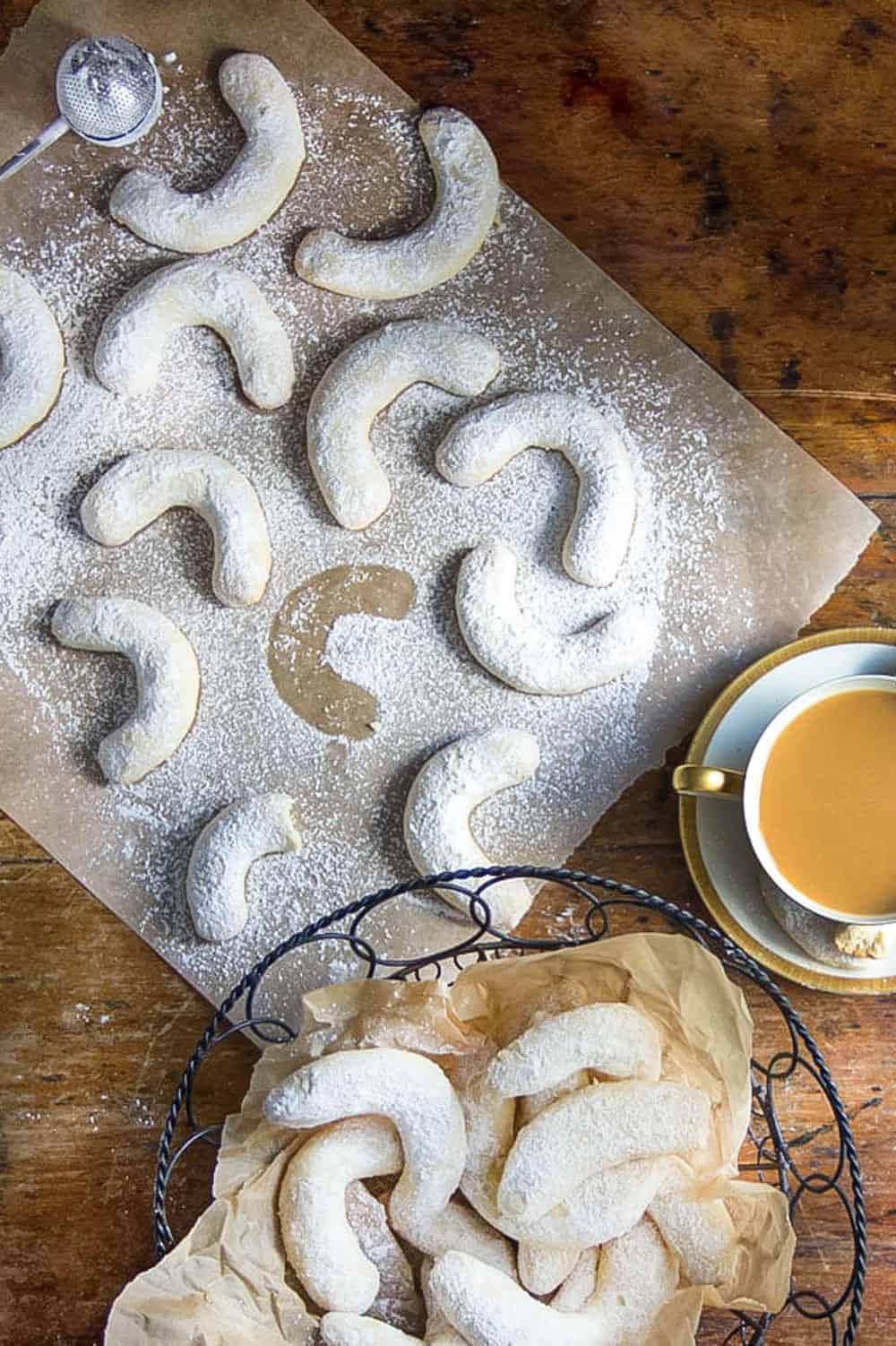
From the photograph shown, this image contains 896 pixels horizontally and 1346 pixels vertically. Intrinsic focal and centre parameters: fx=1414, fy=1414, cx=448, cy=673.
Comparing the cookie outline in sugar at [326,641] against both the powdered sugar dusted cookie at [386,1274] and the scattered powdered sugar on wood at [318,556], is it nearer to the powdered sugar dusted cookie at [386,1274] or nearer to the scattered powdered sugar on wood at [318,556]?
the scattered powdered sugar on wood at [318,556]

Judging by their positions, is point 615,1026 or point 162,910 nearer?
point 615,1026

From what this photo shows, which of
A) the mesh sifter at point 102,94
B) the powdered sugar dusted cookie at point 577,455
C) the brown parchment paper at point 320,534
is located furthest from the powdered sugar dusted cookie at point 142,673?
the mesh sifter at point 102,94

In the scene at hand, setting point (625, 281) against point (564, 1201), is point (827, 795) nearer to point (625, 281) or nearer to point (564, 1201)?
point (564, 1201)

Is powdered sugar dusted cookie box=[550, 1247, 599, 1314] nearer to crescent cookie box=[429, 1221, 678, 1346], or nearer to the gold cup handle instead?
crescent cookie box=[429, 1221, 678, 1346]

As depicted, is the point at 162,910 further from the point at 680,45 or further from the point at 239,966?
the point at 680,45

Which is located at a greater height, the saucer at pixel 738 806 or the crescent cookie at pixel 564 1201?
the saucer at pixel 738 806

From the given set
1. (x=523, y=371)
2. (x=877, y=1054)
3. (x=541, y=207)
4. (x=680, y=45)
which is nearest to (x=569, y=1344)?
(x=877, y=1054)

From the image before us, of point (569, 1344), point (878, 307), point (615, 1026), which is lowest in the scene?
point (569, 1344)
